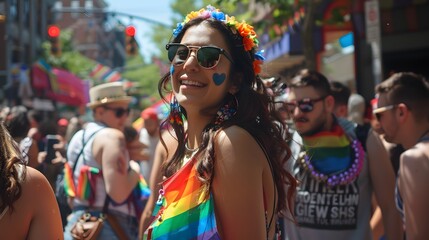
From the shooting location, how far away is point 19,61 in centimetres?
3512

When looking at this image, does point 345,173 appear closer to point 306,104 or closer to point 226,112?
point 306,104

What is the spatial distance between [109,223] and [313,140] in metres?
1.68

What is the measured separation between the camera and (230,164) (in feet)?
8.24

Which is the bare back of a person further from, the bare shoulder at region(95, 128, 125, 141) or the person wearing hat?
the bare shoulder at region(95, 128, 125, 141)

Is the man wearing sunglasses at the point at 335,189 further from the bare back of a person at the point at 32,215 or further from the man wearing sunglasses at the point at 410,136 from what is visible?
the bare back of a person at the point at 32,215

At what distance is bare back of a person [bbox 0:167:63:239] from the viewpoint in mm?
2562

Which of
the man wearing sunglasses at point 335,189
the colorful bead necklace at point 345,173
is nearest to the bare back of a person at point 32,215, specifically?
the man wearing sunglasses at point 335,189

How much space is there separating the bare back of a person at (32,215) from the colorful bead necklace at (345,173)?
7.26 ft

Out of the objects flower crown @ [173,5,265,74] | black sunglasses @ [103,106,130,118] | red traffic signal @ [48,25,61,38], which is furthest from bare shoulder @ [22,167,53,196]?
red traffic signal @ [48,25,61,38]

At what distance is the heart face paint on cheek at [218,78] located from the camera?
2779 millimetres

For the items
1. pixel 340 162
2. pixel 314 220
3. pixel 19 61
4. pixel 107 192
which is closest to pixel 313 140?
pixel 340 162

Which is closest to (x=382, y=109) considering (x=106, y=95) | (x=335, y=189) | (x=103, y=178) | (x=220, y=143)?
(x=335, y=189)

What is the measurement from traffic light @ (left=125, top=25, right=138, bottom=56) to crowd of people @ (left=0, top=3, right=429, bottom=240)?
75.6ft

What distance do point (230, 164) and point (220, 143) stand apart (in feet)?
0.33
